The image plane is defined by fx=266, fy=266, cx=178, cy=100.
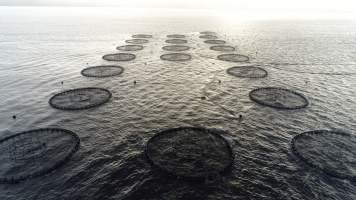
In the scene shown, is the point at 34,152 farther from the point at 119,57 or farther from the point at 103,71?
the point at 119,57

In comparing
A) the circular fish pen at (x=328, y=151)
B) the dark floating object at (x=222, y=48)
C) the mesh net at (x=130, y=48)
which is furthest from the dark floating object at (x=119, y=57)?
the circular fish pen at (x=328, y=151)

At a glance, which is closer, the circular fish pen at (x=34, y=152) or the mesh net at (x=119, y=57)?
the circular fish pen at (x=34, y=152)

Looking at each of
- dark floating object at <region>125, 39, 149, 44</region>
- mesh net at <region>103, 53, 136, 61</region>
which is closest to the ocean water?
mesh net at <region>103, 53, 136, 61</region>

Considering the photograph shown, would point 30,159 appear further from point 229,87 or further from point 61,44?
point 61,44

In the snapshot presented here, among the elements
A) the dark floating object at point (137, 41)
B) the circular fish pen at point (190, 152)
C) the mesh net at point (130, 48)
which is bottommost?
the circular fish pen at point (190, 152)

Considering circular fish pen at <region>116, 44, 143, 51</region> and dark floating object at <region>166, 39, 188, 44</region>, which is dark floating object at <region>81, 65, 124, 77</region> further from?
dark floating object at <region>166, 39, 188, 44</region>

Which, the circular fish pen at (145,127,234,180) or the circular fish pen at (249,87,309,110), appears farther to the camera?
the circular fish pen at (249,87,309,110)

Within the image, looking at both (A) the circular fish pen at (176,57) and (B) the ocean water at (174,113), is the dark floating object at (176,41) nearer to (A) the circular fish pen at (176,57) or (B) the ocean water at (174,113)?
(B) the ocean water at (174,113)
